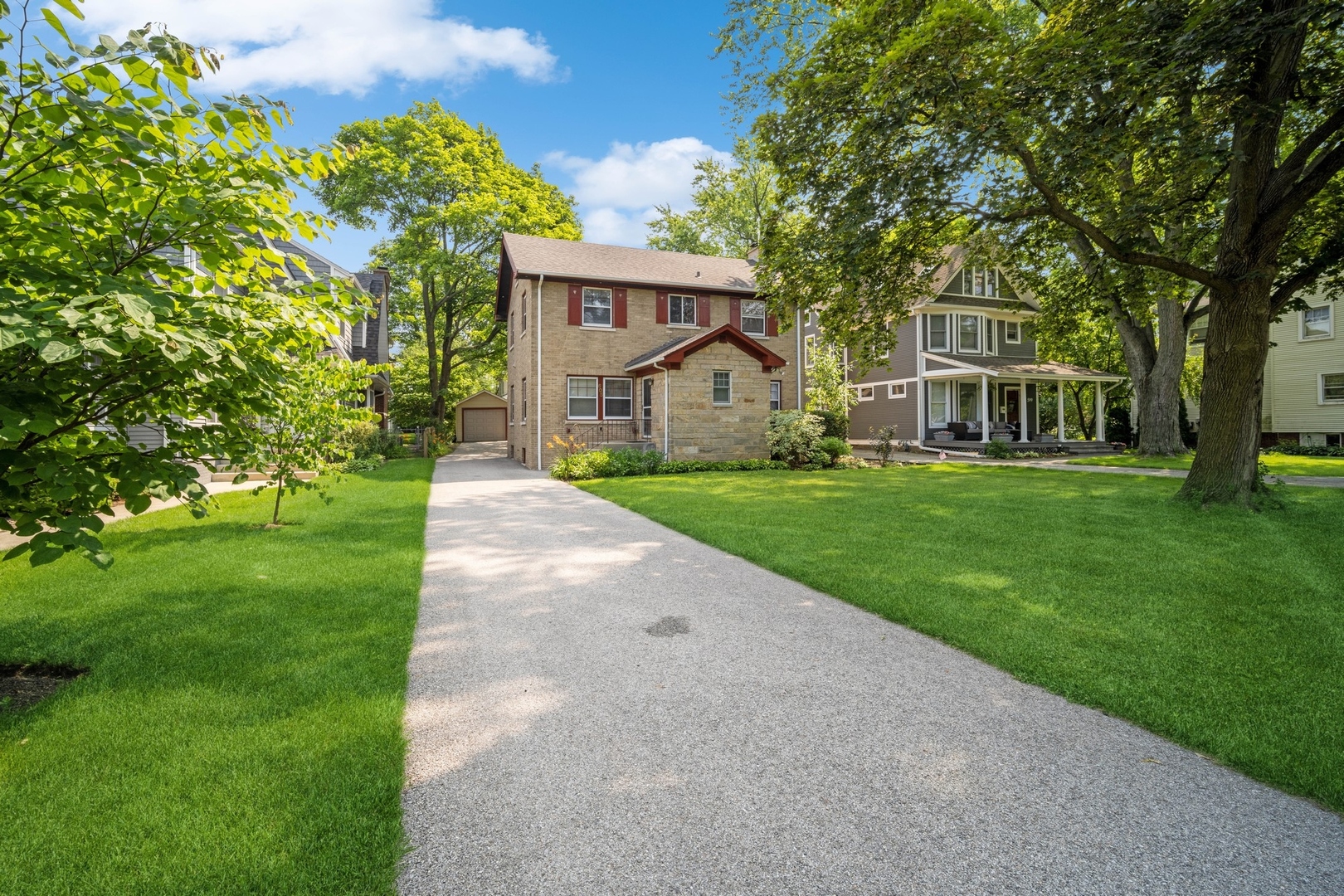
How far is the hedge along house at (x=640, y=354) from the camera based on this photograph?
1725cm

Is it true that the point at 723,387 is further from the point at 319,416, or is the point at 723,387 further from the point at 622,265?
the point at 319,416

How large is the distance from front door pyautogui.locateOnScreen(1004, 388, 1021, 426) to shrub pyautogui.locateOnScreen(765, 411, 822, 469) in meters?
14.4

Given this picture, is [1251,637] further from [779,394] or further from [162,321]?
[779,394]

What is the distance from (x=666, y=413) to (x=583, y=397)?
352cm

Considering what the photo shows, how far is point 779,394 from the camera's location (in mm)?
21797

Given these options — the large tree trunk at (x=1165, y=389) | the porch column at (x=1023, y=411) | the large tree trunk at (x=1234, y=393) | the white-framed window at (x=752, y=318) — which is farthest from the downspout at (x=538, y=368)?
the porch column at (x=1023, y=411)

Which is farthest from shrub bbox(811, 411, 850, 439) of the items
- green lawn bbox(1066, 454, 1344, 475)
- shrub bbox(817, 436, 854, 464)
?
green lawn bbox(1066, 454, 1344, 475)

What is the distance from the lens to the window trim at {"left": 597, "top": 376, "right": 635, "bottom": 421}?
1920 cm

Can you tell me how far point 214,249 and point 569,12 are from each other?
1237 centimetres

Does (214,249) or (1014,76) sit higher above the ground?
(1014,76)

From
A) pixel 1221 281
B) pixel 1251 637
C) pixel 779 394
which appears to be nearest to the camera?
pixel 1251 637

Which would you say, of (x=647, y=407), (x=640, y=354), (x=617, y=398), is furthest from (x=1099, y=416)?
(x=617, y=398)

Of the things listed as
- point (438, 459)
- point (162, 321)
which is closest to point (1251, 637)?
point (162, 321)

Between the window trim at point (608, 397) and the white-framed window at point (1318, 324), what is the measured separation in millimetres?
24378
